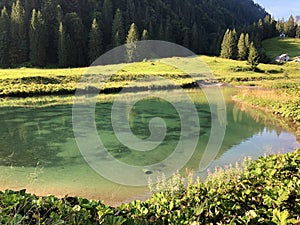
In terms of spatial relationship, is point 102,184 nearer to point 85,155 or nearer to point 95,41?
point 85,155

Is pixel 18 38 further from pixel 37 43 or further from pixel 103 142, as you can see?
pixel 103 142

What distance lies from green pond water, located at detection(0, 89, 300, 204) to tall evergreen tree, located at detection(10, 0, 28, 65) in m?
42.1

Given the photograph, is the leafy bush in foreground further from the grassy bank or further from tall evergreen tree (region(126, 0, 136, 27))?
tall evergreen tree (region(126, 0, 136, 27))

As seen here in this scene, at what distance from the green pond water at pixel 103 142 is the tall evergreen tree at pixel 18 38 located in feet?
138

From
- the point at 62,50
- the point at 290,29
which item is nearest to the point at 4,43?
the point at 62,50

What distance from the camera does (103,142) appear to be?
56.7ft

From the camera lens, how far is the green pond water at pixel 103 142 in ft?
36.7

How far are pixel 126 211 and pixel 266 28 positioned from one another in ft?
434

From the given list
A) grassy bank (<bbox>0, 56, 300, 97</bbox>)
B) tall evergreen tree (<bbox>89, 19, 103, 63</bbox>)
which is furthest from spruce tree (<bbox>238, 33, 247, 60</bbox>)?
tall evergreen tree (<bbox>89, 19, 103, 63</bbox>)

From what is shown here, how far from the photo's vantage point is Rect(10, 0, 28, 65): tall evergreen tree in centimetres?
6789

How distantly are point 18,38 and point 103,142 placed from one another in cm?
6239

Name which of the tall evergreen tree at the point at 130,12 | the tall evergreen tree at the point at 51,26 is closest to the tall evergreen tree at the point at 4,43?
the tall evergreen tree at the point at 51,26

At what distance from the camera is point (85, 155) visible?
1486cm

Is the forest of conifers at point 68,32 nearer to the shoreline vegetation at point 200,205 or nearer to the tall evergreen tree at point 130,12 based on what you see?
the tall evergreen tree at point 130,12
